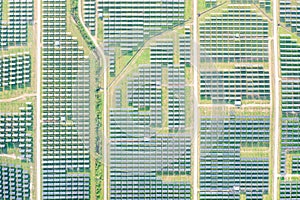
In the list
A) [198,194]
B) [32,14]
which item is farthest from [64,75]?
[198,194]

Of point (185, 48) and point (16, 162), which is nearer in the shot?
point (16, 162)

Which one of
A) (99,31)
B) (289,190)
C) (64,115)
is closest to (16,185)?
(64,115)

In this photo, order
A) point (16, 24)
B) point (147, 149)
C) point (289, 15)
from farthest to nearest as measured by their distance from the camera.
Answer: point (289, 15) < point (16, 24) < point (147, 149)

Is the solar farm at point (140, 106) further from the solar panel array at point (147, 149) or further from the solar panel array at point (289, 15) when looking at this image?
the solar panel array at point (289, 15)

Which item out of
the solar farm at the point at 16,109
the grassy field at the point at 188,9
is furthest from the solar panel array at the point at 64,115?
the grassy field at the point at 188,9

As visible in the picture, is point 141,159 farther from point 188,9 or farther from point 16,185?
point 188,9

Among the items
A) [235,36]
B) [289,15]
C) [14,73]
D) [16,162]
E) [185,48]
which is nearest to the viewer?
[16,162]

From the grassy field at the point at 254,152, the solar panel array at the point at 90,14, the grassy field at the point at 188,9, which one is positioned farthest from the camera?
the grassy field at the point at 188,9
